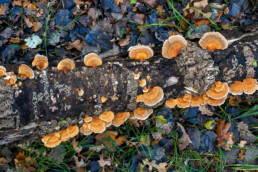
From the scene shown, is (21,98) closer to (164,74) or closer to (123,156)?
(164,74)

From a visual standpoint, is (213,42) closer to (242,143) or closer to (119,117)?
(119,117)

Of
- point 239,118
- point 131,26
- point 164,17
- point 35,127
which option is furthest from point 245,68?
point 35,127

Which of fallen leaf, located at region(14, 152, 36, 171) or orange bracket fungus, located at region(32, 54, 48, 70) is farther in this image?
fallen leaf, located at region(14, 152, 36, 171)

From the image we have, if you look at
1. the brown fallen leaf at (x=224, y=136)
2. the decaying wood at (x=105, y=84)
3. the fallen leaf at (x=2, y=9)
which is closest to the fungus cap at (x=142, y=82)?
the decaying wood at (x=105, y=84)

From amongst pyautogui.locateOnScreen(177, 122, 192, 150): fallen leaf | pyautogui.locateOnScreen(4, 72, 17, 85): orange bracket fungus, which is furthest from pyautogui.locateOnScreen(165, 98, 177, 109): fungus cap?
pyautogui.locateOnScreen(4, 72, 17, 85): orange bracket fungus

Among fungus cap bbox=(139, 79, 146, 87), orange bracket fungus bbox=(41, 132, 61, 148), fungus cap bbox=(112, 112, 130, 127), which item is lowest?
orange bracket fungus bbox=(41, 132, 61, 148)

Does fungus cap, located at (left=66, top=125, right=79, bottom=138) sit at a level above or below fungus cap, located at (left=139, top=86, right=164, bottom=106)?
below

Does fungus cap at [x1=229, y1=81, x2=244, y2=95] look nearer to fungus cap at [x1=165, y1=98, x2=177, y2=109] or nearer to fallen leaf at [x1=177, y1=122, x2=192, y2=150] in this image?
fungus cap at [x1=165, y1=98, x2=177, y2=109]

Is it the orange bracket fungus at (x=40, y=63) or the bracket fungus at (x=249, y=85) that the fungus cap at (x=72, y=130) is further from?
the bracket fungus at (x=249, y=85)
